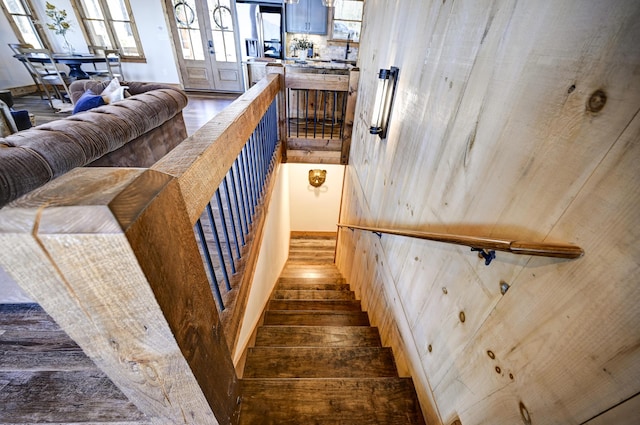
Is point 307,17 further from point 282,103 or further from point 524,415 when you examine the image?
point 524,415

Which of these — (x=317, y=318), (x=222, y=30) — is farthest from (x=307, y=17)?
(x=317, y=318)

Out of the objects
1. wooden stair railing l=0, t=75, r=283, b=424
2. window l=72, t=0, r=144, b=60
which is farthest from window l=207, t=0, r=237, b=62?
wooden stair railing l=0, t=75, r=283, b=424

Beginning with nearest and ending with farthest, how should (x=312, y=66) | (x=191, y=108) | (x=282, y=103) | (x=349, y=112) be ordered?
1. (x=282, y=103)
2. (x=349, y=112)
3. (x=312, y=66)
4. (x=191, y=108)

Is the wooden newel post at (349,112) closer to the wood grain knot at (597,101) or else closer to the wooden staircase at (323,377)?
the wooden staircase at (323,377)

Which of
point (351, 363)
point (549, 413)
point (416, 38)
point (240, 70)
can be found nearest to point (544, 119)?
point (549, 413)

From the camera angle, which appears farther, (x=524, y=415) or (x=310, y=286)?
(x=310, y=286)

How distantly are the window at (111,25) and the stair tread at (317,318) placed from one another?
7965 millimetres

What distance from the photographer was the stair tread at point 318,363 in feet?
4.72

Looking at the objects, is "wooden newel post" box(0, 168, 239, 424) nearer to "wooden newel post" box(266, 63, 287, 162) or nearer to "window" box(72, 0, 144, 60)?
"wooden newel post" box(266, 63, 287, 162)

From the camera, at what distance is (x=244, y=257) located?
1.60 m

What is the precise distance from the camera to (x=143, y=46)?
6.63 metres

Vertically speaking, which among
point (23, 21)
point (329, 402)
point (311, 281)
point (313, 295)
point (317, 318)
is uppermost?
point (23, 21)

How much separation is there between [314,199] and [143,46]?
6.23 metres

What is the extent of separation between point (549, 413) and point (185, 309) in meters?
0.87
